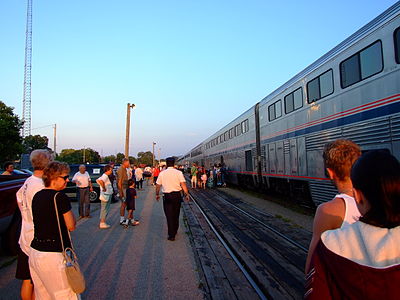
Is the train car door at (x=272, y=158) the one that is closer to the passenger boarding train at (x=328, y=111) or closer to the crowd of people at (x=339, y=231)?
the passenger boarding train at (x=328, y=111)

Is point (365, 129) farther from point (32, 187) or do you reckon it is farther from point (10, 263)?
point (10, 263)

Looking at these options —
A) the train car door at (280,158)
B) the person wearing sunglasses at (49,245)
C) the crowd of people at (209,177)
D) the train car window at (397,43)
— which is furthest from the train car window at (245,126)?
the person wearing sunglasses at (49,245)

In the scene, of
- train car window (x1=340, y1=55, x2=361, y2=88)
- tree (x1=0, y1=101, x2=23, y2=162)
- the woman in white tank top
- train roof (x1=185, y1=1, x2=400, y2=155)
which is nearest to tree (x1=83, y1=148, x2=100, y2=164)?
tree (x1=0, y1=101, x2=23, y2=162)

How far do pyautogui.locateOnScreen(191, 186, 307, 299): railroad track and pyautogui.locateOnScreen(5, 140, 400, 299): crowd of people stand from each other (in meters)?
2.62

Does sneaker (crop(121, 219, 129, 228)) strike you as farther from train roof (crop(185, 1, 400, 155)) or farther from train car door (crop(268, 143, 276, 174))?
train roof (crop(185, 1, 400, 155))

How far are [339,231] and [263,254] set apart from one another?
16.6 feet

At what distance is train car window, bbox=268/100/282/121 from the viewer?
499 inches

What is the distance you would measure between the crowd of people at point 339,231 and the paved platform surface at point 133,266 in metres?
1.41

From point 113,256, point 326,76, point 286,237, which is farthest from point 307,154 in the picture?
point 113,256

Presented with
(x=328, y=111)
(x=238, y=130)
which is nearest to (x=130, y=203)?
(x=328, y=111)

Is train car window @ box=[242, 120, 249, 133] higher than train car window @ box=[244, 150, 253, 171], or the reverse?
train car window @ box=[242, 120, 249, 133]

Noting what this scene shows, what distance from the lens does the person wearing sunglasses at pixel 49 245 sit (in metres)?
2.81

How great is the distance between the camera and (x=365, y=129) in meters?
7.09

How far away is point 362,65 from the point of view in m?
7.28
